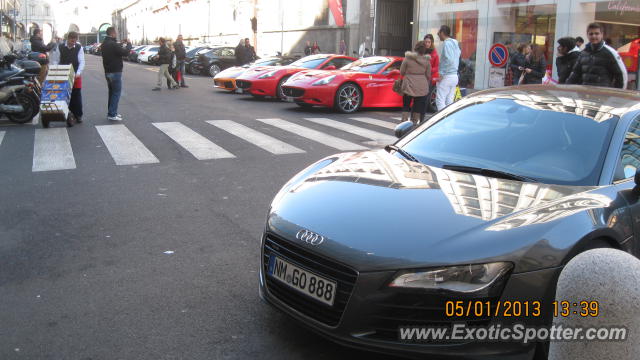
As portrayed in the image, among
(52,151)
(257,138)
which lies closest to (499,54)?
(257,138)

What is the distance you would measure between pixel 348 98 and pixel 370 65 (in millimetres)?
1394

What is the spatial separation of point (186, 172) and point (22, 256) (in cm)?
328

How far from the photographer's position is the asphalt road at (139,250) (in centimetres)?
355

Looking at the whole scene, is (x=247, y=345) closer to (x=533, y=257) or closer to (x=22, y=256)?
(x=533, y=257)

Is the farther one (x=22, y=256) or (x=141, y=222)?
(x=141, y=222)

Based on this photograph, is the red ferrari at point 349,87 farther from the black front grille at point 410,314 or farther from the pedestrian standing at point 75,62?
the black front grille at point 410,314

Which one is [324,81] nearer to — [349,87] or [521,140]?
[349,87]

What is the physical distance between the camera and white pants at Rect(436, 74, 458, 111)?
496 inches

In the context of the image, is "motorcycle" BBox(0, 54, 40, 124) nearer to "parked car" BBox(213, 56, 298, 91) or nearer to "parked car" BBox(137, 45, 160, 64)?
"parked car" BBox(213, 56, 298, 91)

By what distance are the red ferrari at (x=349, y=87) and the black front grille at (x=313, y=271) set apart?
38.1 feet

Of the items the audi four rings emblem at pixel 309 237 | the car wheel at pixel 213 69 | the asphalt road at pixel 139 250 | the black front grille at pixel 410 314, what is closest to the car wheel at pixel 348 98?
the asphalt road at pixel 139 250

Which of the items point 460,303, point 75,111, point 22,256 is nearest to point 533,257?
point 460,303

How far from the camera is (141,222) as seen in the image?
5926 millimetres

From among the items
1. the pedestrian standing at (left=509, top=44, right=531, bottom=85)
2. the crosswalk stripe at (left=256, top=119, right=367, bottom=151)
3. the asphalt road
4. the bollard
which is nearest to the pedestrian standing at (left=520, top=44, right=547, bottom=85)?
the pedestrian standing at (left=509, top=44, right=531, bottom=85)
